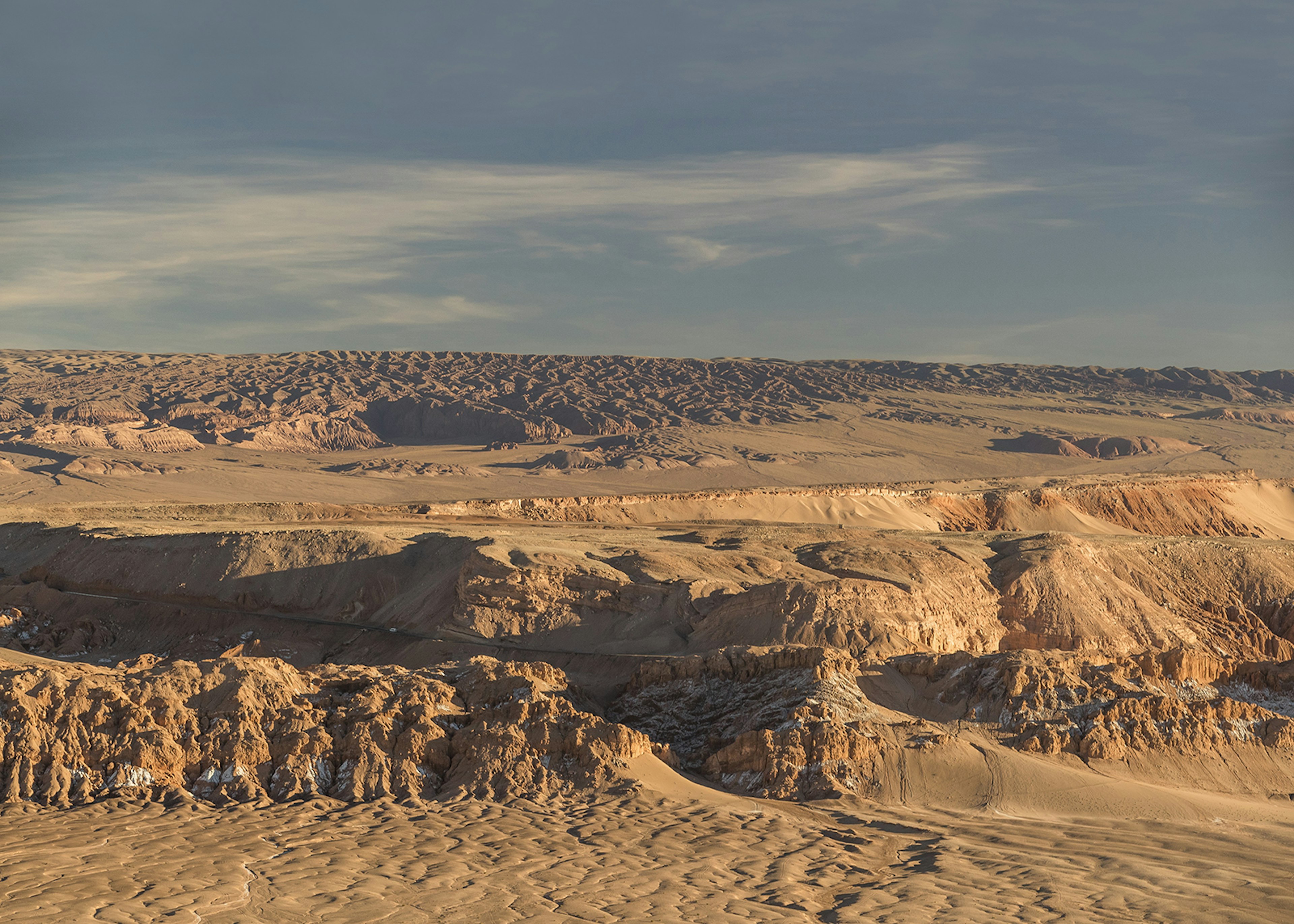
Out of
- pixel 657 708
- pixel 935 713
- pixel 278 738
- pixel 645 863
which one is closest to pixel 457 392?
pixel 657 708

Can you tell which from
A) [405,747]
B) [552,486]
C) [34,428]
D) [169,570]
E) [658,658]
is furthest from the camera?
[34,428]

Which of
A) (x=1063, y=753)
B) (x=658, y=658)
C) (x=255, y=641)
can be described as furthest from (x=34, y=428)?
(x=1063, y=753)

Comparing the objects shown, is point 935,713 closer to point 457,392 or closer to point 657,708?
point 657,708

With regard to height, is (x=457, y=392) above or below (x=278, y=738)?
above

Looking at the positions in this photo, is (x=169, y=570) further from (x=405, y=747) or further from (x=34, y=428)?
(x=34, y=428)

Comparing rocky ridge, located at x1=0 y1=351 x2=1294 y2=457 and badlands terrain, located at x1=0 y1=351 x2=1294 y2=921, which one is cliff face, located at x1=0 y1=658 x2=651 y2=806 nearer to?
badlands terrain, located at x1=0 y1=351 x2=1294 y2=921

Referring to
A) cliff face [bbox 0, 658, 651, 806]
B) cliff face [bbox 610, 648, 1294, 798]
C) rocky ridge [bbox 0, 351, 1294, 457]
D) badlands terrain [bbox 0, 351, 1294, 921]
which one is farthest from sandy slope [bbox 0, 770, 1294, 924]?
rocky ridge [bbox 0, 351, 1294, 457]
